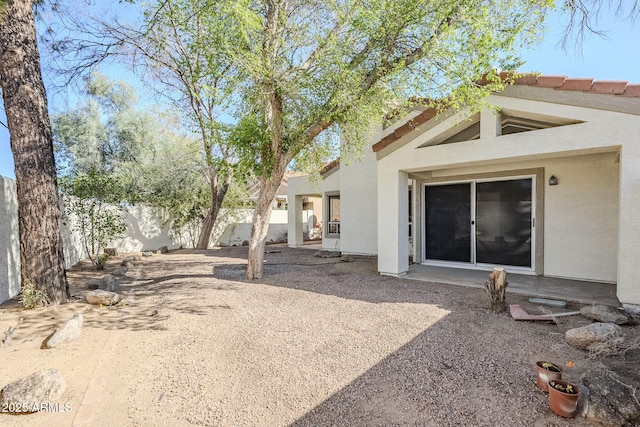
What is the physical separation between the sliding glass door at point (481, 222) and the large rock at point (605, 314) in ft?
10.4

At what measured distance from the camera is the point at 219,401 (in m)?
3.04

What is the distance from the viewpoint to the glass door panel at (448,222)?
9359 millimetres

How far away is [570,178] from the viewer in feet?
25.6

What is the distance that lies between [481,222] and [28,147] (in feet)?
33.7

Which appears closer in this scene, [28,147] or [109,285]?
[28,147]

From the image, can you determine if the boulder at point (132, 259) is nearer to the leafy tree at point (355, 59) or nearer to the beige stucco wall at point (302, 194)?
the leafy tree at point (355, 59)

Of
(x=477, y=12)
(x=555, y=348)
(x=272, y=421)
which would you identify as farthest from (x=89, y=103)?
(x=555, y=348)

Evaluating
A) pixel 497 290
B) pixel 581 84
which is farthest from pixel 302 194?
pixel 581 84

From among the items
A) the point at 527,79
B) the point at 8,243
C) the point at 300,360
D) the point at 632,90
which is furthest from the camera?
the point at 527,79

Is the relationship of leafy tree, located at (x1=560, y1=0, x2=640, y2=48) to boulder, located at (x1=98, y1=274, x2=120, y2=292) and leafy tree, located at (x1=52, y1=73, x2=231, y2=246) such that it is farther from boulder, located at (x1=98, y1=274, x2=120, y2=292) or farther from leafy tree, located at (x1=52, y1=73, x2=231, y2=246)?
leafy tree, located at (x1=52, y1=73, x2=231, y2=246)

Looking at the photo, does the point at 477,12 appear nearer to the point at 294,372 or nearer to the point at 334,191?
the point at 294,372

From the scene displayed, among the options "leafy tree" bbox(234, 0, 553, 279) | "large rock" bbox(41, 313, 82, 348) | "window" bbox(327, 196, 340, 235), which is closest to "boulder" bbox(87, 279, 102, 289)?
"large rock" bbox(41, 313, 82, 348)

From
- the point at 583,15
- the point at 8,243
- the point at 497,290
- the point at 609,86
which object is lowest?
the point at 497,290

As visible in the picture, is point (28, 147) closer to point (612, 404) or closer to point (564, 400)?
point (564, 400)
